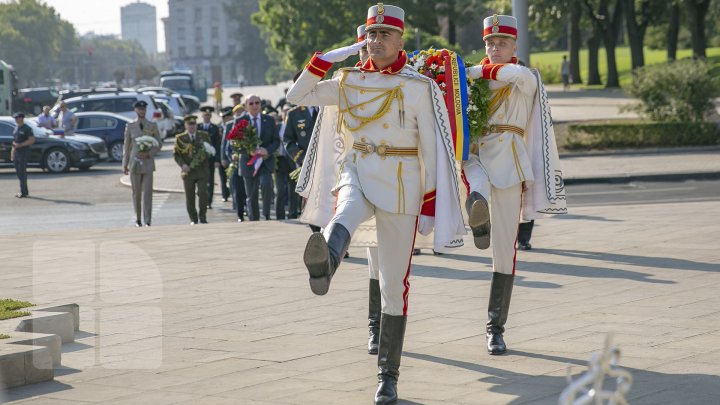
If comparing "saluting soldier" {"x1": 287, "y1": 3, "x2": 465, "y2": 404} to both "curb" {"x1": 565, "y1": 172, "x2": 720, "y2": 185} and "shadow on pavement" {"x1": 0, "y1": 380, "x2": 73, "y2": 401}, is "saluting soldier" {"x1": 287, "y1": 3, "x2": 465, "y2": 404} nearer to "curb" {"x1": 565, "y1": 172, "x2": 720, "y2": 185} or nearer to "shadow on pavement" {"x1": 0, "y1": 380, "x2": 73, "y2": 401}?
"shadow on pavement" {"x1": 0, "y1": 380, "x2": 73, "y2": 401}

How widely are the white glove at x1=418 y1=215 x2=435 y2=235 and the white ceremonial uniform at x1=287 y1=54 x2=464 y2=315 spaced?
0.24ft

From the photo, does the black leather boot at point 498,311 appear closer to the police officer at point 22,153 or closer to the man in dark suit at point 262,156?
the man in dark suit at point 262,156

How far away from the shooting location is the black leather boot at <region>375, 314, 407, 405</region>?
6664 millimetres

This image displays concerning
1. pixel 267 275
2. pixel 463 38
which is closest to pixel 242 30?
pixel 463 38

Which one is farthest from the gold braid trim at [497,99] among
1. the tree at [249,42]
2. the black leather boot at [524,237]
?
the tree at [249,42]

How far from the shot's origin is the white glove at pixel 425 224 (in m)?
7.19

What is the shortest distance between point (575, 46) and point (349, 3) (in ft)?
Result: 41.4

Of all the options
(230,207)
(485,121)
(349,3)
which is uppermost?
(349,3)

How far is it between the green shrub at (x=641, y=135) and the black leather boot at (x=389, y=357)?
23.5 meters

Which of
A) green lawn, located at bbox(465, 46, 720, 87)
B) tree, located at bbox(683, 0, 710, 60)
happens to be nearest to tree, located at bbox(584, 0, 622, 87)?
green lawn, located at bbox(465, 46, 720, 87)

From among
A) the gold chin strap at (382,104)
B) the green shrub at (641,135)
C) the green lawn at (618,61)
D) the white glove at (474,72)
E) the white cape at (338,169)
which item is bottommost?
the green shrub at (641,135)

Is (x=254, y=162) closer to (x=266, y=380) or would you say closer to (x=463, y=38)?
(x=266, y=380)

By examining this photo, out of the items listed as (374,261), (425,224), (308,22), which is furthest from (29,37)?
(425,224)

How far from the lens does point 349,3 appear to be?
5644 cm
